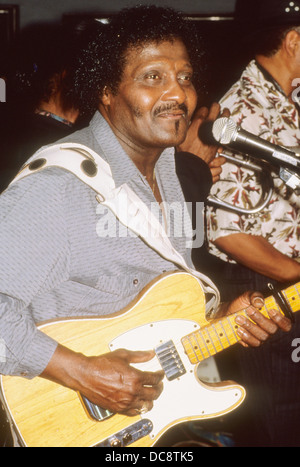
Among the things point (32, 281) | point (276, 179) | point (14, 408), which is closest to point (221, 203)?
point (276, 179)

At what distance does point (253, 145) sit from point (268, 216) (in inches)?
32.6

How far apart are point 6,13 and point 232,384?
10.8ft

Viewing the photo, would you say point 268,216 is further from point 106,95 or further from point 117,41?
point 117,41

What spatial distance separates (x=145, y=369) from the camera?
1.85m

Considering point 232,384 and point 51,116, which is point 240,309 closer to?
point 232,384

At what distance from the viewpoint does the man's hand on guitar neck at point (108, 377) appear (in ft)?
5.37

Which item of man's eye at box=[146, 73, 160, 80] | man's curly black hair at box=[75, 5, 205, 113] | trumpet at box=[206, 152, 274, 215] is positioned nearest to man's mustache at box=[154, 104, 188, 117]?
man's eye at box=[146, 73, 160, 80]

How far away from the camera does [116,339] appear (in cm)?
177

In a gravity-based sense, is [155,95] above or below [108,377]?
above

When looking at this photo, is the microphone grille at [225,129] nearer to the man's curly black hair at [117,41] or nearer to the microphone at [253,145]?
the microphone at [253,145]

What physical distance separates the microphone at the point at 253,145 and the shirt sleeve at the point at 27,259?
0.56 meters

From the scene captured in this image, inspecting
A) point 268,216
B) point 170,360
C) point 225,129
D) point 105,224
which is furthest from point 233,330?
point 225,129

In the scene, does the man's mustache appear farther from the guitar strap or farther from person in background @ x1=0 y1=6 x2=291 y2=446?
the guitar strap

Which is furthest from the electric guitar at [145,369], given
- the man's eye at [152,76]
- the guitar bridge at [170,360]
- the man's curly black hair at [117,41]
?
the man's curly black hair at [117,41]
